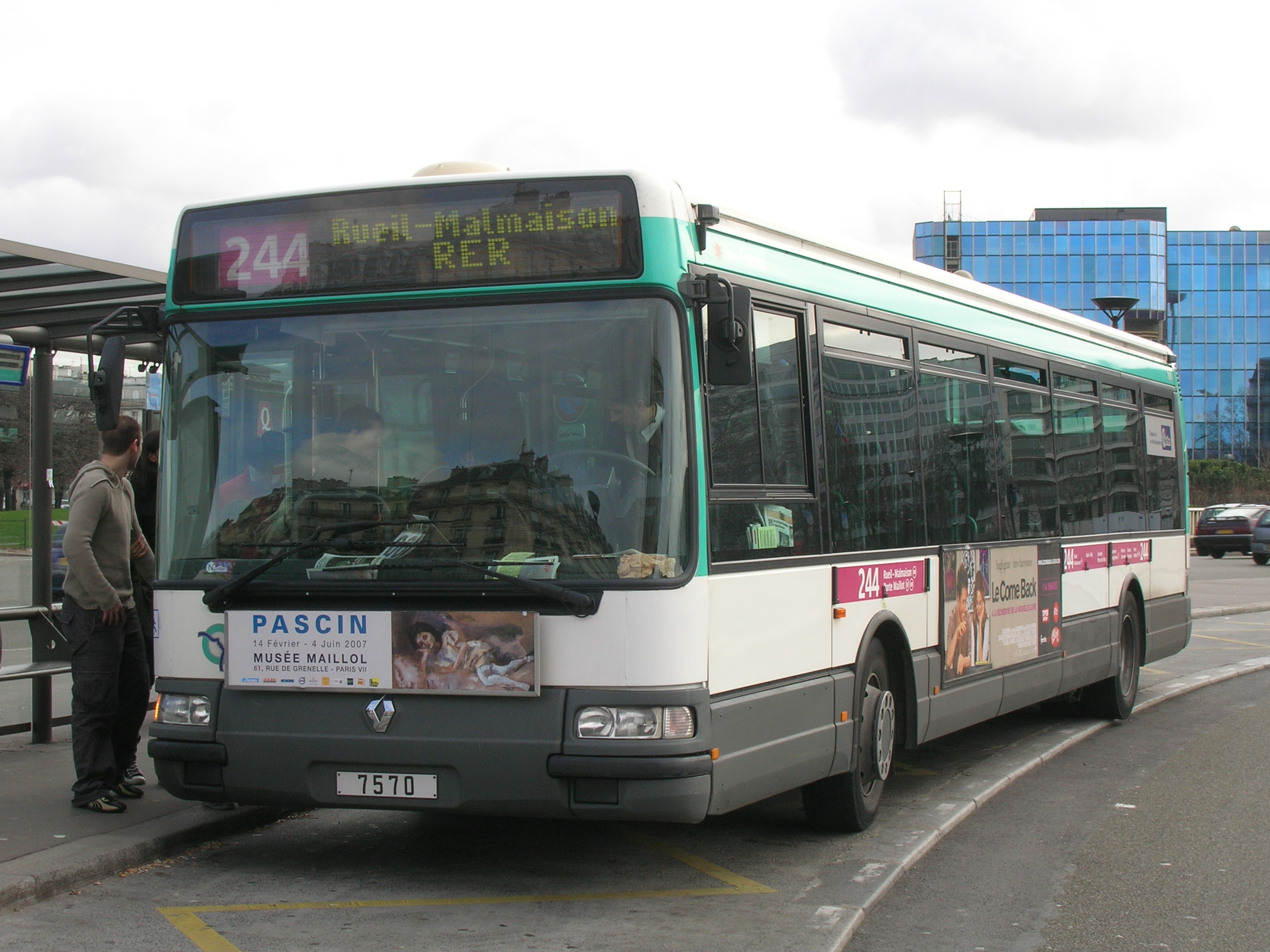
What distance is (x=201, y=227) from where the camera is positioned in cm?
644

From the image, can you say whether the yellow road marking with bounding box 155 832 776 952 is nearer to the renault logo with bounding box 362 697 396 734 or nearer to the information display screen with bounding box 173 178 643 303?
the renault logo with bounding box 362 697 396 734

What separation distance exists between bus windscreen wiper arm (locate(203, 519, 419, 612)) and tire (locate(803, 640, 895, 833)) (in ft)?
8.35

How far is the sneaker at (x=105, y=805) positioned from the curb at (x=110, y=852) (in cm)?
21

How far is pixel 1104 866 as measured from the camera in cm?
677

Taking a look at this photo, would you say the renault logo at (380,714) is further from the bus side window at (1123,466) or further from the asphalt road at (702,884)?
the bus side window at (1123,466)

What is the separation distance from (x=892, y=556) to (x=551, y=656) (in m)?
2.59

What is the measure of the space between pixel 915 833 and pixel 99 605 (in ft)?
13.6

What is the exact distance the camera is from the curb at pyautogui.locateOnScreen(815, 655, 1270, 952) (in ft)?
18.6

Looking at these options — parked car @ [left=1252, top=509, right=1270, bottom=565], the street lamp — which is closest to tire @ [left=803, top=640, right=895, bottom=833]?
the street lamp

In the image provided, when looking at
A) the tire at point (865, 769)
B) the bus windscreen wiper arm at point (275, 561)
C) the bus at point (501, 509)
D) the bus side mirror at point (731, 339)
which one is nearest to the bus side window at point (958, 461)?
the tire at point (865, 769)

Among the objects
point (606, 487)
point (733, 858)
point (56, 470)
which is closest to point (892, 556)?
point (733, 858)

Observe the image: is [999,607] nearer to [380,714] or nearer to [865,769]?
[865,769]

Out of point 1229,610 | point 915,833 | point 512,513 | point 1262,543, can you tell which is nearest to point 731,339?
point 512,513

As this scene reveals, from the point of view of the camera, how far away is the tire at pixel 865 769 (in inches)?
277
